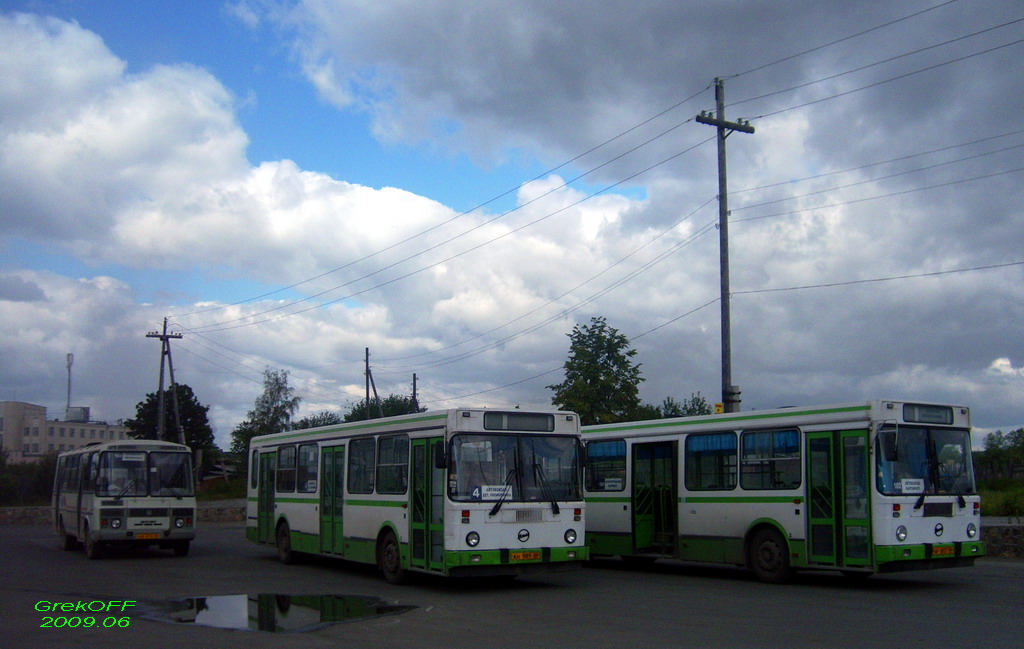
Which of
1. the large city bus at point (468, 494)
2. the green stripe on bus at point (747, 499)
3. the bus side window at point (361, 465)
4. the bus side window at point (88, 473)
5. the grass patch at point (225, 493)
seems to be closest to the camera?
the large city bus at point (468, 494)

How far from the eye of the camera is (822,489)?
50.2 feet

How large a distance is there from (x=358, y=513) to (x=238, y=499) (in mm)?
44196

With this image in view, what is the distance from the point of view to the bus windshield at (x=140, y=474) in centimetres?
→ 2272

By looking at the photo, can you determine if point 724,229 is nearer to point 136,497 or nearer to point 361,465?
point 361,465

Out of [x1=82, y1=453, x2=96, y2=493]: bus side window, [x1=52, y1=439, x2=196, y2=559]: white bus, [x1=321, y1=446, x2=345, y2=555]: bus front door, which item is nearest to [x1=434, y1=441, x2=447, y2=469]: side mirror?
[x1=321, y1=446, x2=345, y2=555]: bus front door

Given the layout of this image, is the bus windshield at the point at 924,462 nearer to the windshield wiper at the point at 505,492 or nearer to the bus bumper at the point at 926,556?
the bus bumper at the point at 926,556

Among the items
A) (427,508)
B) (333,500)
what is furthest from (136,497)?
(427,508)

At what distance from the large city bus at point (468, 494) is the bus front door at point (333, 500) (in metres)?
0.45

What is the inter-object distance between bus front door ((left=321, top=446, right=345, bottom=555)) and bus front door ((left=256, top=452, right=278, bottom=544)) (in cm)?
323

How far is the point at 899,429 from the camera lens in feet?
49.4

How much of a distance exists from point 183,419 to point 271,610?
3045 inches

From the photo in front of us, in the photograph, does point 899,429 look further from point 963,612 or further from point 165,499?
point 165,499

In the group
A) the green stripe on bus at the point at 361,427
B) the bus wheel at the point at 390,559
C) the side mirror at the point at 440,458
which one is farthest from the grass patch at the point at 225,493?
the side mirror at the point at 440,458

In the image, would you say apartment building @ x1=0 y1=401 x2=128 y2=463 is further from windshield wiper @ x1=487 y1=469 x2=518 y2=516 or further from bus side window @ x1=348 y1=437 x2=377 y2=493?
windshield wiper @ x1=487 y1=469 x2=518 y2=516
